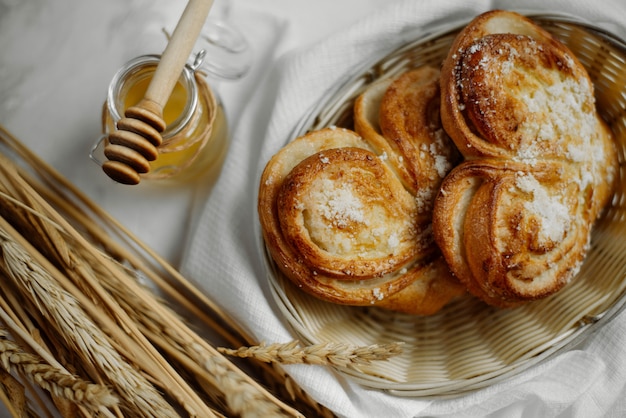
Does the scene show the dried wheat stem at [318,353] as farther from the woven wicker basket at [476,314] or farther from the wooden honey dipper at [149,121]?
the wooden honey dipper at [149,121]

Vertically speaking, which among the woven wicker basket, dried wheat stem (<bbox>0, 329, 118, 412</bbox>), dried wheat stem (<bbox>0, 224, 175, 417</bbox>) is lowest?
dried wheat stem (<bbox>0, 329, 118, 412</bbox>)

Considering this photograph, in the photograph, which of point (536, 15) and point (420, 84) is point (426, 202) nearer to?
point (420, 84)

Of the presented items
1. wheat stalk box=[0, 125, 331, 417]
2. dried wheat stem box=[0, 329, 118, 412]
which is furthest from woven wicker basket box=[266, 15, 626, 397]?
dried wheat stem box=[0, 329, 118, 412]

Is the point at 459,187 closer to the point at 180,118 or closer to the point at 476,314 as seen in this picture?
the point at 476,314

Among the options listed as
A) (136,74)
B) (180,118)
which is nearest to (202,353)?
(180,118)

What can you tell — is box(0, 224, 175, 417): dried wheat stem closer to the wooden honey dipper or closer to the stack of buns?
the wooden honey dipper

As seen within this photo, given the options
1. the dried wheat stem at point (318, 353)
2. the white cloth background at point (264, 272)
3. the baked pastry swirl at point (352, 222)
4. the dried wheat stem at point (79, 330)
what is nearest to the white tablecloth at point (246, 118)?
the white cloth background at point (264, 272)
